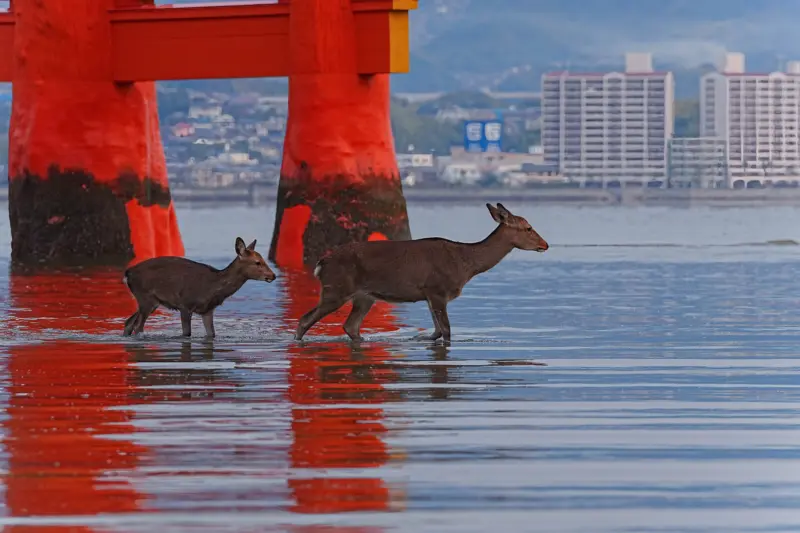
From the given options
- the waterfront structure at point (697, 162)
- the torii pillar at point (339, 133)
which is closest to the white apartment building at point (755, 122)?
the waterfront structure at point (697, 162)

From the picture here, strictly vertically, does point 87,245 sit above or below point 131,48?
below

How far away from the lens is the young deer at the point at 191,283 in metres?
19.1

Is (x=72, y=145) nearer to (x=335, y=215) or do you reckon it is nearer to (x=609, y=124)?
(x=335, y=215)

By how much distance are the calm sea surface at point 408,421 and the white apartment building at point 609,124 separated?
4540 inches

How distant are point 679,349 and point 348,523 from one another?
352 inches

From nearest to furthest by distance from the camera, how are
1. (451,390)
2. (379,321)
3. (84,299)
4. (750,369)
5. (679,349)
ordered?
(451,390) → (750,369) → (679,349) → (379,321) → (84,299)

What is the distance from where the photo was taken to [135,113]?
3522 centimetres

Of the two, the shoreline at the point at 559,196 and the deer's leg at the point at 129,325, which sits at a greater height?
the deer's leg at the point at 129,325

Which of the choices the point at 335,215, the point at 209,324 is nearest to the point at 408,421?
the point at 209,324

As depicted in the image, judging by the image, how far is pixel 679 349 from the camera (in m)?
18.5

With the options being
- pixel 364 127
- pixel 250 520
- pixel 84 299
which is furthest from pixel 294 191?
pixel 250 520

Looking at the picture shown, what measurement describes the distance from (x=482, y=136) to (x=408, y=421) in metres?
126

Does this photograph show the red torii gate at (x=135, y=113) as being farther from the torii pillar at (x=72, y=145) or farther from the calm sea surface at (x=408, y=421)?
the calm sea surface at (x=408, y=421)

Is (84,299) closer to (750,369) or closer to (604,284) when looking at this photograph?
(604,284)
